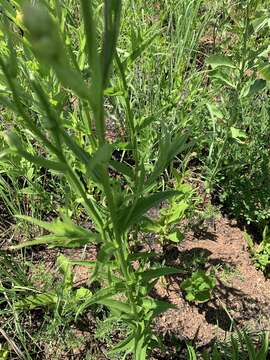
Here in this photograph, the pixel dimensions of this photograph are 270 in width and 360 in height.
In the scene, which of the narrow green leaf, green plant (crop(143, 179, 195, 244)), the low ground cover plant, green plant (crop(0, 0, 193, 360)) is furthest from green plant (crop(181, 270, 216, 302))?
the narrow green leaf

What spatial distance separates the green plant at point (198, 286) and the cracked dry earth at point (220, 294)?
2.1 inches

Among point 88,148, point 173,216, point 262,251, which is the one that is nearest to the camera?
point 88,148

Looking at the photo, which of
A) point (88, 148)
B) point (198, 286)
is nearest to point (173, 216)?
point (198, 286)

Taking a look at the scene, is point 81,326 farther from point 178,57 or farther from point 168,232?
point 178,57

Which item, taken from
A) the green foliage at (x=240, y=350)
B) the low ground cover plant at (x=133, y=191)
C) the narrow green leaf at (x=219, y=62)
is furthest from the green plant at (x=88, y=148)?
the narrow green leaf at (x=219, y=62)

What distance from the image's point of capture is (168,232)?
63.2 inches

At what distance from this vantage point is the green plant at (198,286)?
1471 millimetres

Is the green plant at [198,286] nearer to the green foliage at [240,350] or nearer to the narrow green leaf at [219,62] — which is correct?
the green foliage at [240,350]

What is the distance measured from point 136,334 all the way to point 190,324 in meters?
0.43

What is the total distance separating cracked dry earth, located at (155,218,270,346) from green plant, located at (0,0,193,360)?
218 mm

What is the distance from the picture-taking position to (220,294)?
1582 mm

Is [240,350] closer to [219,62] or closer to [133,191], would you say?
[133,191]

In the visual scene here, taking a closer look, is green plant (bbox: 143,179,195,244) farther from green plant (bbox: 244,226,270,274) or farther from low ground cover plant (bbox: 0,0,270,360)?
green plant (bbox: 244,226,270,274)

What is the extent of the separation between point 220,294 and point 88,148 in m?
0.70
